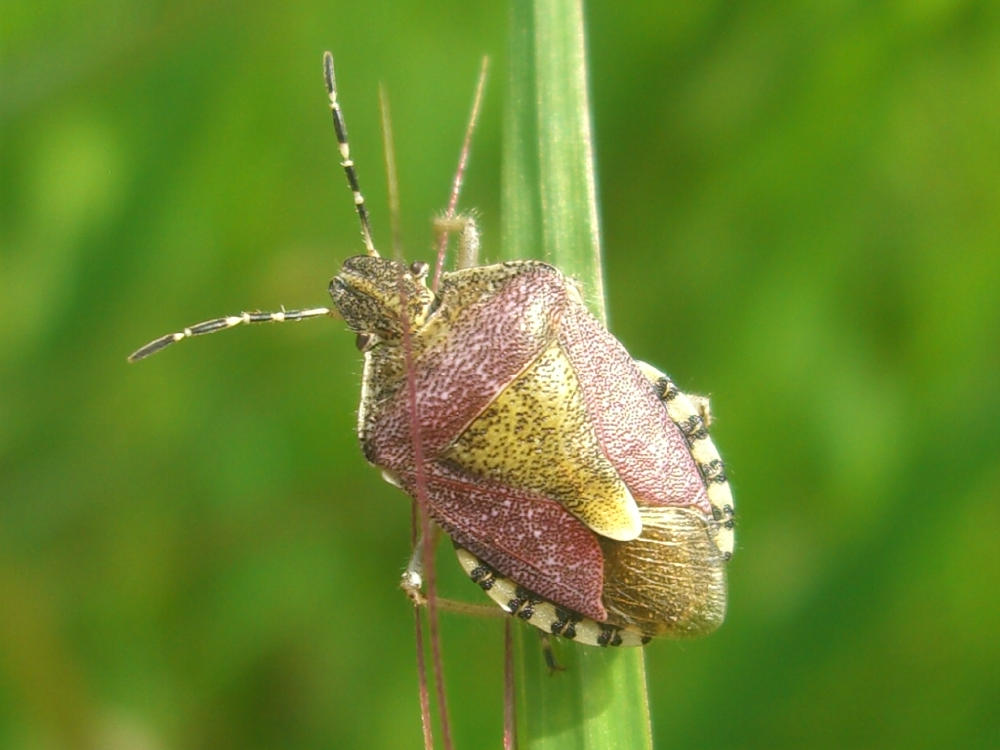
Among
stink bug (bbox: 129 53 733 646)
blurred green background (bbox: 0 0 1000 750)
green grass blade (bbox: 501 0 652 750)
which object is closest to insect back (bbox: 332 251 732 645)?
stink bug (bbox: 129 53 733 646)

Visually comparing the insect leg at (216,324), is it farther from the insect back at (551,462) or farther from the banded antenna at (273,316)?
the insect back at (551,462)

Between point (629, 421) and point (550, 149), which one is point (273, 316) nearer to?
point (550, 149)

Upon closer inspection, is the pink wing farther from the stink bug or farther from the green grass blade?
the green grass blade

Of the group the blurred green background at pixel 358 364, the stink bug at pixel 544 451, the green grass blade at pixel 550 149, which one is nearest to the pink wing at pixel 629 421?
the stink bug at pixel 544 451

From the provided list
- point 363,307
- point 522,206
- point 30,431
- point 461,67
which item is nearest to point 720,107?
point 461,67

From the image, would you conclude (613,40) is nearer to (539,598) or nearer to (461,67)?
(461,67)

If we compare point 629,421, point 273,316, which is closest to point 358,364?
point 273,316

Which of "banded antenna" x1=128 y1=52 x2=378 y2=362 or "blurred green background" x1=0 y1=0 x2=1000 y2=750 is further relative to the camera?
"blurred green background" x1=0 y1=0 x2=1000 y2=750
